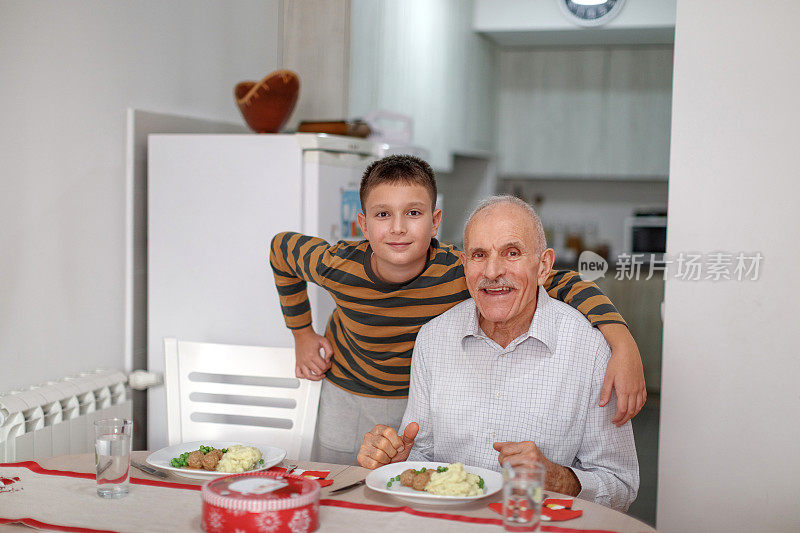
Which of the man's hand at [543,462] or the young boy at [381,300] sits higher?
the young boy at [381,300]

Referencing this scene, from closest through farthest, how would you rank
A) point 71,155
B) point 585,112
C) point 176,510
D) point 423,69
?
point 176,510 < point 71,155 < point 585,112 < point 423,69

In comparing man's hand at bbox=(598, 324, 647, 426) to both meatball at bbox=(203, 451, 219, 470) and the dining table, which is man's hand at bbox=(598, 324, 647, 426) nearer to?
the dining table

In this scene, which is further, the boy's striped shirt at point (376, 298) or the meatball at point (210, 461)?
the boy's striped shirt at point (376, 298)

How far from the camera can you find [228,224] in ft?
8.32

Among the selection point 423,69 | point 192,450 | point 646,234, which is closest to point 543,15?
point 646,234

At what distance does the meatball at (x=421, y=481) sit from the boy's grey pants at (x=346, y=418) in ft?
2.06

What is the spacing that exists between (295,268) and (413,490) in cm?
83

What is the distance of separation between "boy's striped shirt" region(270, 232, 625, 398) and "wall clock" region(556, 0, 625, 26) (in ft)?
3.41

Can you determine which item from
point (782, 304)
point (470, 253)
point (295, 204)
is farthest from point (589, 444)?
point (295, 204)

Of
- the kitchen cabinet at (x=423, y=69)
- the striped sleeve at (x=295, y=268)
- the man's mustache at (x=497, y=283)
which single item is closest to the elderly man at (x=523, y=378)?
the man's mustache at (x=497, y=283)

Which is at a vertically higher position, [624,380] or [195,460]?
[624,380]

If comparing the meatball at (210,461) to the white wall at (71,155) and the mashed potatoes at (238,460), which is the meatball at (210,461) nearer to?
the mashed potatoes at (238,460)

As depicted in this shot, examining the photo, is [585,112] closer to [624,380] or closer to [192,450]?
[624,380]

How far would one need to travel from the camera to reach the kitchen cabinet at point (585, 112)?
2471mm
